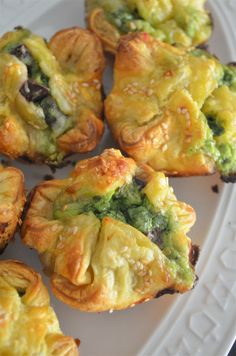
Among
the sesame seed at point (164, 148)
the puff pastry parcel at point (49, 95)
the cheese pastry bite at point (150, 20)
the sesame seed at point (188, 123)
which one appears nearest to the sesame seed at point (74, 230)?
the puff pastry parcel at point (49, 95)

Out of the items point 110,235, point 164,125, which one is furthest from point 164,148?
point 110,235

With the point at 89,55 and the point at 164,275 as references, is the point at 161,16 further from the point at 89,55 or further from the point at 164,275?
the point at 164,275

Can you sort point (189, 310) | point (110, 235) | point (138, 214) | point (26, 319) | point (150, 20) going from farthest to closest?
point (150, 20), point (189, 310), point (138, 214), point (110, 235), point (26, 319)

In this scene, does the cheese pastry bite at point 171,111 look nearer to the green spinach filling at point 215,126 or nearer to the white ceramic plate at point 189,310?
the green spinach filling at point 215,126

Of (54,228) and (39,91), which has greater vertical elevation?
(39,91)

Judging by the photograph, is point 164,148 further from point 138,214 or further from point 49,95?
point 49,95

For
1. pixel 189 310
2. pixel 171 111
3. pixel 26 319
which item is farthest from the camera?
pixel 171 111

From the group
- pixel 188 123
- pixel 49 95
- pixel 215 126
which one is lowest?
pixel 215 126
